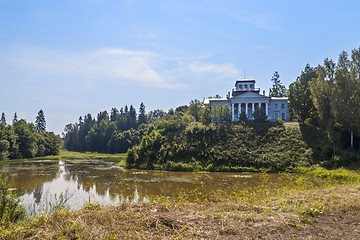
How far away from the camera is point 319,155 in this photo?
36594mm

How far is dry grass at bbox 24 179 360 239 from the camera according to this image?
289 inches

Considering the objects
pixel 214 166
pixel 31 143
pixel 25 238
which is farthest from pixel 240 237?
pixel 31 143

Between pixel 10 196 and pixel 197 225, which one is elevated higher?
pixel 10 196

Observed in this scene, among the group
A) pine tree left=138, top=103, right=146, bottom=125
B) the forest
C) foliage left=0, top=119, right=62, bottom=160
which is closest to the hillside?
the forest

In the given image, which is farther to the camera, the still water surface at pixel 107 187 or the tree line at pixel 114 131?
the tree line at pixel 114 131

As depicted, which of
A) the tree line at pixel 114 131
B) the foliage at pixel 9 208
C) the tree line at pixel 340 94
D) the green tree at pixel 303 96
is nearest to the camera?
the foliage at pixel 9 208

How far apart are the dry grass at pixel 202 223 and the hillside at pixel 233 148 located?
86.5ft

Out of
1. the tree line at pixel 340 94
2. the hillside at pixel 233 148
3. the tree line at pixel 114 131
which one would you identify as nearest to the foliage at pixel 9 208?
the hillside at pixel 233 148

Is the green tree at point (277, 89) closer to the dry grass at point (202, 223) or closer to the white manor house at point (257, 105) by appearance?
the white manor house at point (257, 105)

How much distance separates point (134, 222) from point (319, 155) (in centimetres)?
3508

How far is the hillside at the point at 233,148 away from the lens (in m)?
37.1

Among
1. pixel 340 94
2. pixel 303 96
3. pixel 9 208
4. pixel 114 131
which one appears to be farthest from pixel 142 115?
pixel 9 208

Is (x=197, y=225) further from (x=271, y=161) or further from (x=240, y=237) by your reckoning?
(x=271, y=161)

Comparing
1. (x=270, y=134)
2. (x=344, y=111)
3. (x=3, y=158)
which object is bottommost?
(x=3, y=158)
